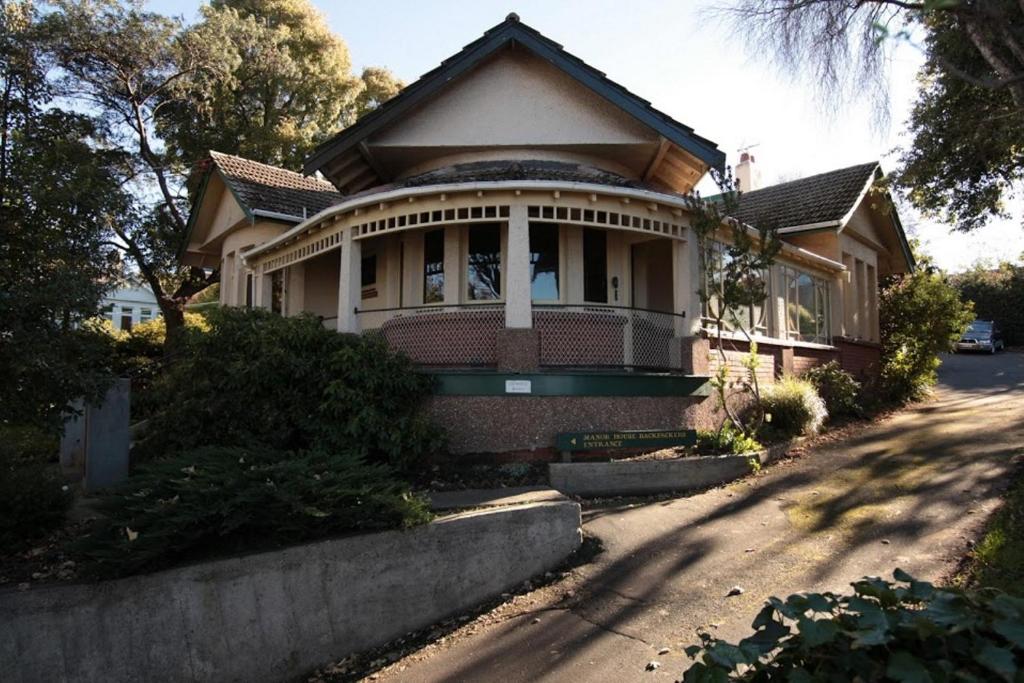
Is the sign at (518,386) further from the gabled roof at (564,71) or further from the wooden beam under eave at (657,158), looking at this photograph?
the wooden beam under eave at (657,158)

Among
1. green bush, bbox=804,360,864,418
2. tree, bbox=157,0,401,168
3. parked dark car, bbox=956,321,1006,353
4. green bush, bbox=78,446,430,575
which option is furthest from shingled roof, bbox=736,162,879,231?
parked dark car, bbox=956,321,1006,353

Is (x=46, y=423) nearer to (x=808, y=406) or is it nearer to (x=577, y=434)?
(x=577, y=434)

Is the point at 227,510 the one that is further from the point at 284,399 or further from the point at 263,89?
the point at 263,89

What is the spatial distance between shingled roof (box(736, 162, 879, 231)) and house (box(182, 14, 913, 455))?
8 cm

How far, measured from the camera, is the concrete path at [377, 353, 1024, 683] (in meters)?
4.74

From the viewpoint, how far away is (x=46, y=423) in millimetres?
5426

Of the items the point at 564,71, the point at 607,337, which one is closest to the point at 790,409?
the point at 607,337

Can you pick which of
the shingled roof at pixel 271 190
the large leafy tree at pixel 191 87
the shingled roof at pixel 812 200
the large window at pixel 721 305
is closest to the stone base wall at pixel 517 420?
the large window at pixel 721 305

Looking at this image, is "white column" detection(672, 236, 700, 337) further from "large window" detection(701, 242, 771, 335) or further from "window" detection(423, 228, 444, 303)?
"window" detection(423, 228, 444, 303)

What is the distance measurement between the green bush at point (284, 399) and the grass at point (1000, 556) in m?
5.34

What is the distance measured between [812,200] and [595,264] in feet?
25.3

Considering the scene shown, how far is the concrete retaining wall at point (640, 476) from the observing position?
8.10m

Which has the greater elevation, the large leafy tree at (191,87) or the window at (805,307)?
the large leafy tree at (191,87)

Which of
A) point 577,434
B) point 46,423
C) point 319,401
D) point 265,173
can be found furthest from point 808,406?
point 265,173
